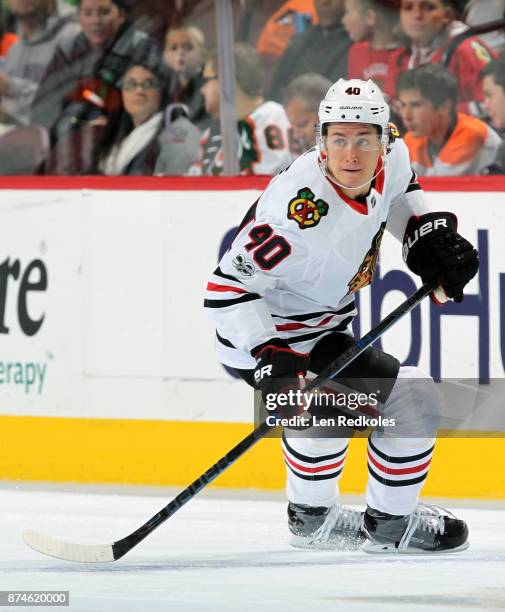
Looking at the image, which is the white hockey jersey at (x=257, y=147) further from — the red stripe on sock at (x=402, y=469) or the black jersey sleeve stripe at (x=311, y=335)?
Result: the red stripe on sock at (x=402, y=469)

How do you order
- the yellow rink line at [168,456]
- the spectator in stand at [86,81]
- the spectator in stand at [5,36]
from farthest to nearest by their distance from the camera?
the spectator in stand at [5,36] → the spectator in stand at [86,81] → the yellow rink line at [168,456]

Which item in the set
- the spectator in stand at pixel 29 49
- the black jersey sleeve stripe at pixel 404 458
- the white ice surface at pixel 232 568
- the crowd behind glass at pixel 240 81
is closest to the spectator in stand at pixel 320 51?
the crowd behind glass at pixel 240 81

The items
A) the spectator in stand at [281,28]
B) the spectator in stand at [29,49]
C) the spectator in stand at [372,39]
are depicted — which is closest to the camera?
the spectator in stand at [372,39]

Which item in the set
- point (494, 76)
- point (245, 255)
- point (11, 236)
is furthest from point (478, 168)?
point (11, 236)

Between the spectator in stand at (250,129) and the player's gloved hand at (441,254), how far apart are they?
114cm

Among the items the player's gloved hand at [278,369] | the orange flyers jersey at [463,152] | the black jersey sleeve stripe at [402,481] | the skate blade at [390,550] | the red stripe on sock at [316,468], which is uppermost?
the orange flyers jersey at [463,152]

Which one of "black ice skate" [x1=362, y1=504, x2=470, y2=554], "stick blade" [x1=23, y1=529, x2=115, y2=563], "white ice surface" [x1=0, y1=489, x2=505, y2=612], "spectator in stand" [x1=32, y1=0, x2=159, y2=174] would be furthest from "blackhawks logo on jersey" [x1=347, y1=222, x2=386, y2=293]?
"spectator in stand" [x1=32, y1=0, x2=159, y2=174]

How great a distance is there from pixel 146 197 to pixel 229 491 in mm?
982

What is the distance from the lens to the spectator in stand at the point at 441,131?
4.07 meters

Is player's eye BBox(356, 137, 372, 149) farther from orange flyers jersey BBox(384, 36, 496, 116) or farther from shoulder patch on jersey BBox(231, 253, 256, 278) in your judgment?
orange flyers jersey BBox(384, 36, 496, 116)

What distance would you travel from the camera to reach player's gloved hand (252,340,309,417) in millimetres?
2965

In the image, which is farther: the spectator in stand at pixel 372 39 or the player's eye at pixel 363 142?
the spectator in stand at pixel 372 39

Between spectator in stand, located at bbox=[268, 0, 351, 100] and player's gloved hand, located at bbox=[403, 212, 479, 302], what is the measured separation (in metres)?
1.21

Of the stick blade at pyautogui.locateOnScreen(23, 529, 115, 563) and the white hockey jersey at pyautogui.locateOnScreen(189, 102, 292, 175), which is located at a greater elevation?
the white hockey jersey at pyautogui.locateOnScreen(189, 102, 292, 175)
